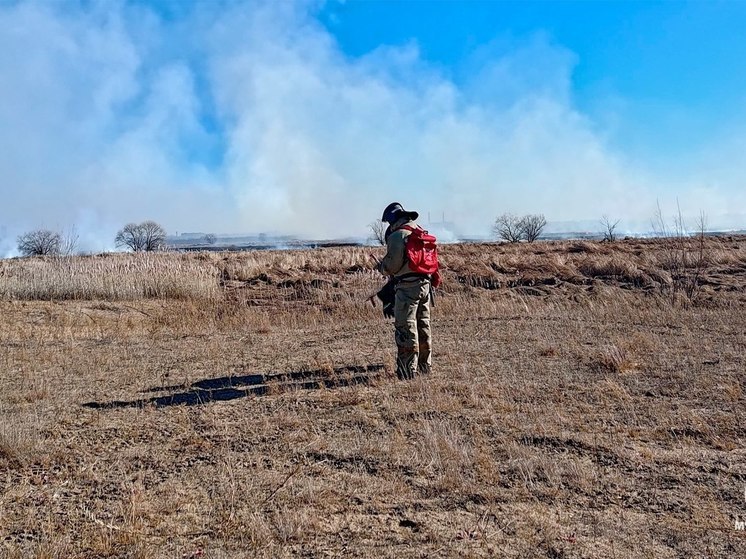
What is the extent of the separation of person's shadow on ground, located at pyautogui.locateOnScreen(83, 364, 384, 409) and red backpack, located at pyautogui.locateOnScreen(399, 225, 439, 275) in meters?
1.26

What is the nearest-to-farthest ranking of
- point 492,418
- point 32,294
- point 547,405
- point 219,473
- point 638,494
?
point 638,494, point 219,473, point 492,418, point 547,405, point 32,294

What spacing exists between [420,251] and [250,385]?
2265 mm

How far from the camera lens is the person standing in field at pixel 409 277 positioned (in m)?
6.13

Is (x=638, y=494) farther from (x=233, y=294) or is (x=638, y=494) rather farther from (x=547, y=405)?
(x=233, y=294)

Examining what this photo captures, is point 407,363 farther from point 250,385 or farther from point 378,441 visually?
point 378,441

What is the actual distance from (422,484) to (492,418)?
142 cm

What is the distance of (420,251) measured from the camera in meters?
6.16

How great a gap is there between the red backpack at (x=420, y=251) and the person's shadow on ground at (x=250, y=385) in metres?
1.26

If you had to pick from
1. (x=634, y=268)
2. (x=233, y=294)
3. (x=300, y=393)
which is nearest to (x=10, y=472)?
(x=300, y=393)

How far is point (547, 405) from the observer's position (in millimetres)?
5234

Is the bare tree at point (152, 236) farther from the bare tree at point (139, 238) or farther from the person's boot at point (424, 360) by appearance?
the person's boot at point (424, 360)

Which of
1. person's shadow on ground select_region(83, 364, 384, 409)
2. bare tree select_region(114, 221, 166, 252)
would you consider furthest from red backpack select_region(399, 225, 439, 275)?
bare tree select_region(114, 221, 166, 252)

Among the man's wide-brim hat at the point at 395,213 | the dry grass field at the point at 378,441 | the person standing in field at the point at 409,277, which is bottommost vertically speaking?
the dry grass field at the point at 378,441

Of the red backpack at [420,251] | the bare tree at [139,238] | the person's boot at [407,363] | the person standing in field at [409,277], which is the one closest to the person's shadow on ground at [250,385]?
the person's boot at [407,363]
